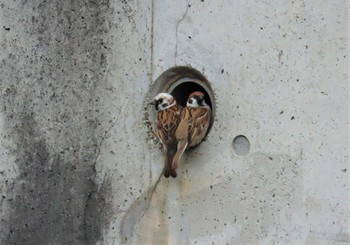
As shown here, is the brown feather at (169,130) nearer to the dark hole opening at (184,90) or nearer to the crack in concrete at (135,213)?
the crack in concrete at (135,213)

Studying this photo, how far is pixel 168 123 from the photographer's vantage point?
4.16 meters

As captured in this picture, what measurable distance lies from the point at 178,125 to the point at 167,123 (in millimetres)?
47

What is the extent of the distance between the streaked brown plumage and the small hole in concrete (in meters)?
0.25

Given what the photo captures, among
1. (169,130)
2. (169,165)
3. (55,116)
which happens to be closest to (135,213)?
(169,165)

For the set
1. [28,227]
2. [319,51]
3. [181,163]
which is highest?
[319,51]

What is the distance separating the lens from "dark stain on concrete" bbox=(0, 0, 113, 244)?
440 centimetres

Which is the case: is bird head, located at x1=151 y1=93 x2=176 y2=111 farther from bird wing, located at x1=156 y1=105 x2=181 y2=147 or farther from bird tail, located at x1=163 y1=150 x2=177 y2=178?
bird tail, located at x1=163 y1=150 x2=177 y2=178

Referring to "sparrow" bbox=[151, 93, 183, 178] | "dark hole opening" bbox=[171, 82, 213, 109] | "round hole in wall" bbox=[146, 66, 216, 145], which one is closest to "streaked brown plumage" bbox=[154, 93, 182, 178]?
"sparrow" bbox=[151, 93, 183, 178]

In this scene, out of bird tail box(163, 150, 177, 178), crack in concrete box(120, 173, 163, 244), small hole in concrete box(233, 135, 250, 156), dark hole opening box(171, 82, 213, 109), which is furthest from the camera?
dark hole opening box(171, 82, 213, 109)

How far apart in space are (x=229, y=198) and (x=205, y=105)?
0.39 meters

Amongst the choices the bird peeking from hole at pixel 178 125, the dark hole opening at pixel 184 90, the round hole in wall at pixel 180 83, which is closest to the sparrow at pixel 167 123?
Answer: the bird peeking from hole at pixel 178 125

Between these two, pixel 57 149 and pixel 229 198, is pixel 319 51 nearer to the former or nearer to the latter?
pixel 229 198

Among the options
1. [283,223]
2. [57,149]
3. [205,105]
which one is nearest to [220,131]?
[205,105]

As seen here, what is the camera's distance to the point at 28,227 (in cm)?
453
